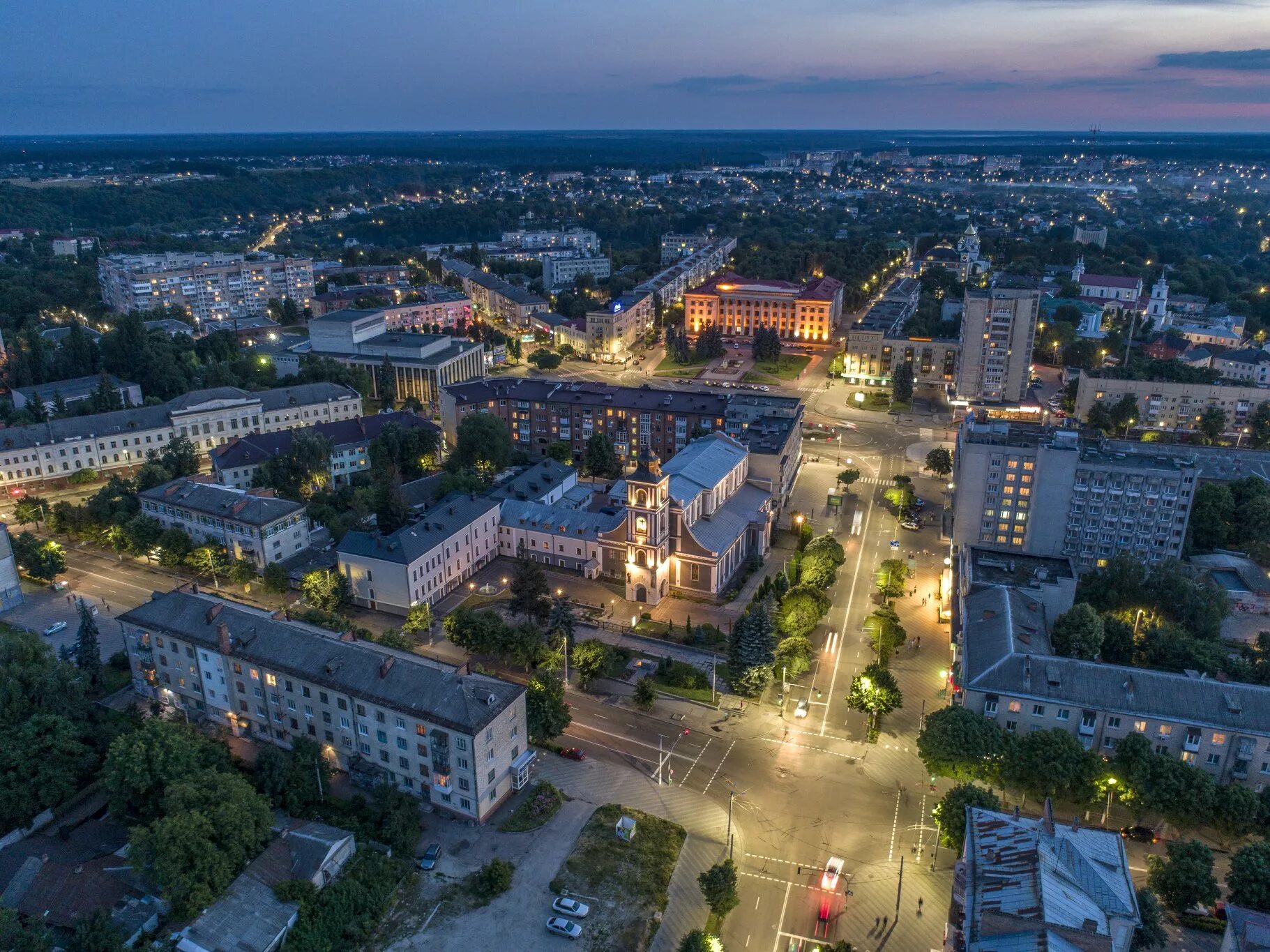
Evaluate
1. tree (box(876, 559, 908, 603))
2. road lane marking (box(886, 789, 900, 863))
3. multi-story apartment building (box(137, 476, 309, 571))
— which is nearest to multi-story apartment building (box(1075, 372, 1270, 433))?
tree (box(876, 559, 908, 603))

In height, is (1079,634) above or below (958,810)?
above

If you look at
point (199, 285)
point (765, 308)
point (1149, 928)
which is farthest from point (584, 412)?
point (199, 285)

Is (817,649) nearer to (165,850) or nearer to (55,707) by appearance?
(165,850)

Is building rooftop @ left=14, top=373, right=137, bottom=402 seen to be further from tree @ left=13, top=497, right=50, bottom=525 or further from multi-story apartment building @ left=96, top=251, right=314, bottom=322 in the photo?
multi-story apartment building @ left=96, top=251, right=314, bottom=322

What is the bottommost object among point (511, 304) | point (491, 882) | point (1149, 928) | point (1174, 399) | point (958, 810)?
point (491, 882)

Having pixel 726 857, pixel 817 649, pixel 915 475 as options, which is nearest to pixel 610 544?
pixel 817 649

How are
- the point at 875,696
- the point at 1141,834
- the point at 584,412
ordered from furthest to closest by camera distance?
the point at 584,412
the point at 875,696
the point at 1141,834

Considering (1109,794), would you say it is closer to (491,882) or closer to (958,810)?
(958,810)
